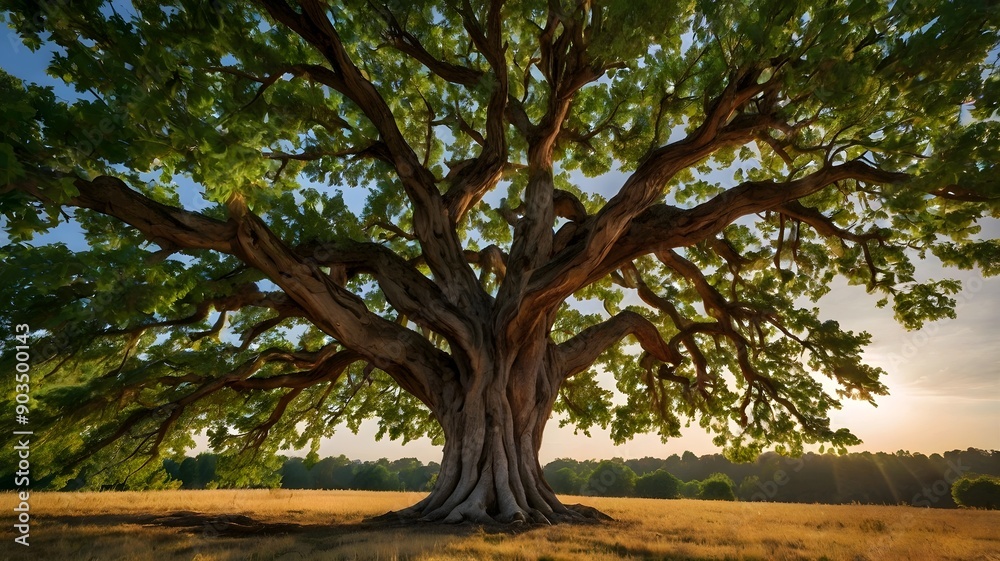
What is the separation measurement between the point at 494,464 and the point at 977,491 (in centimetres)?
5811

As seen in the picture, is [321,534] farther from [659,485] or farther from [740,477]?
[740,477]

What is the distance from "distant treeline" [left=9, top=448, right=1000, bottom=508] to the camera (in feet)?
175

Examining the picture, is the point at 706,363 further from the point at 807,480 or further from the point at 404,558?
the point at 807,480

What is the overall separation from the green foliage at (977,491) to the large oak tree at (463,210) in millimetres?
47810

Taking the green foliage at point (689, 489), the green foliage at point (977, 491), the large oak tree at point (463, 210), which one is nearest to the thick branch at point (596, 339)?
the large oak tree at point (463, 210)

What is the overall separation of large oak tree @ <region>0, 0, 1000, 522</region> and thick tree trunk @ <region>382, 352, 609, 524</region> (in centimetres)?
6

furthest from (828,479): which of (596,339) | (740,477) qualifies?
(596,339)

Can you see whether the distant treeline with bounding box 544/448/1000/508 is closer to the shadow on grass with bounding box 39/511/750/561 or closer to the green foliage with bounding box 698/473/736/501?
the green foliage with bounding box 698/473/736/501

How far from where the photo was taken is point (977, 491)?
4253 centimetres

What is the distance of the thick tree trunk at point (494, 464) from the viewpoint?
339 inches

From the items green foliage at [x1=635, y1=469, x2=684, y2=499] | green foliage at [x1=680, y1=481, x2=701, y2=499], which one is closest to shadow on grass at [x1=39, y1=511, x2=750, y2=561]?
green foliage at [x1=635, y1=469, x2=684, y2=499]

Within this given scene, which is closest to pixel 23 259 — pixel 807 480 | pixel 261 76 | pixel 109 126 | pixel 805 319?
pixel 109 126

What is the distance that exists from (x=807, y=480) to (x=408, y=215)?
85.2 meters

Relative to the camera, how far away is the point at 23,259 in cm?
535
